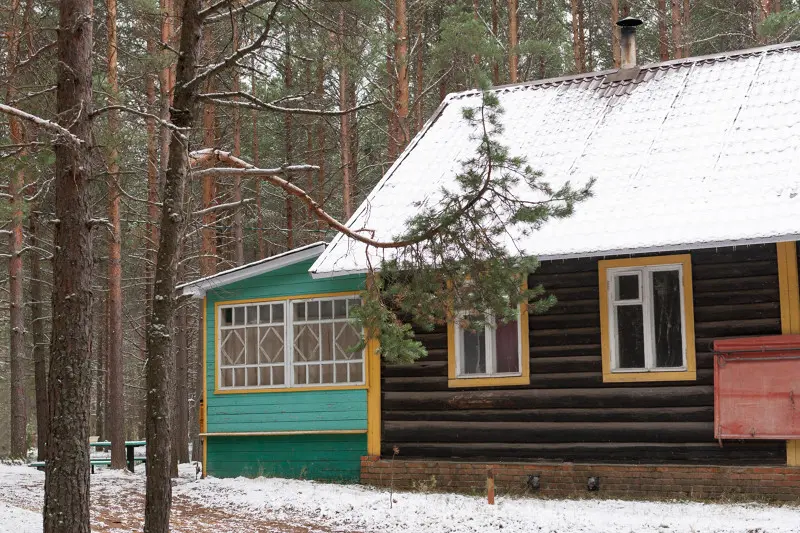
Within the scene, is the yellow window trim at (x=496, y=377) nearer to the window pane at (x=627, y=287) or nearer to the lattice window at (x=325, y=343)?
the window pane at (x=627, y=287)

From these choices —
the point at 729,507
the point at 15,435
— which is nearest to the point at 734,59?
the point at 729,507

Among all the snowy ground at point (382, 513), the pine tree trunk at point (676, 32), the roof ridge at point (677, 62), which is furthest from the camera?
the pine tree trunk at point (676, 32)

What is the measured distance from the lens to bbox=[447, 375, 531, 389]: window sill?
14.3 m

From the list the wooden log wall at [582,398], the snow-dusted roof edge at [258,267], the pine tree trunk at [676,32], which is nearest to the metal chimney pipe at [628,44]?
the wooden log wall at [582,398]

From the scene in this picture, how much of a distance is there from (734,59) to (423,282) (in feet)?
28.6

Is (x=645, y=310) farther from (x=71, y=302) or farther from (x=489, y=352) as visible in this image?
(x=71, y=302)

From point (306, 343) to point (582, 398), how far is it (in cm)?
437

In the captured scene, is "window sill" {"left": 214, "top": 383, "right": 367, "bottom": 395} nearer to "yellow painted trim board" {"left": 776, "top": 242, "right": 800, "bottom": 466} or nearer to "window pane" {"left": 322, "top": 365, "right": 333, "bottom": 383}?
"window pane" {"left": 322, "top": 365, "right": 333, "bottom": 383}

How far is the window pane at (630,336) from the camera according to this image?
13617 mm

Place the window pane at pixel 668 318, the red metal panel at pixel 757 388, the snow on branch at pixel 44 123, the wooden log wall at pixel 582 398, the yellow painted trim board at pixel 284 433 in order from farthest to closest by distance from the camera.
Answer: the yellow painted trim board at pixel 284 433
the window pane at pixel 668 318
the wooden log wall at pixel 582 398
the red metal panel at pixel 757 388
the snow on branch at pixel 44 123

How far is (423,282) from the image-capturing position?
10086 mm

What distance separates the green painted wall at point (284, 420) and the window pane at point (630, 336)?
3.76 metres

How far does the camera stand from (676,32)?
80.6 feet

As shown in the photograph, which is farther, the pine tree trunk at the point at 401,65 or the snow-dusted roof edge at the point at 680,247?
the pine tree trunk at the point at 401,65
